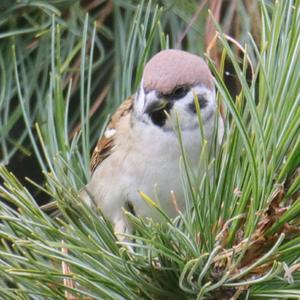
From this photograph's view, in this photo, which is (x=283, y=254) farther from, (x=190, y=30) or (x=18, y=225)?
(x=190, y=30)

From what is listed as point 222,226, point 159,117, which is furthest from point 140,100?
point 222,226

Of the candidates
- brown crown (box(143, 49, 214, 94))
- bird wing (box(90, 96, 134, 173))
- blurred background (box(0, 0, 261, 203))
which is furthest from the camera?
bird wing (box(90, 96, 134, 173))

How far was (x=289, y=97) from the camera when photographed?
45.6 inches

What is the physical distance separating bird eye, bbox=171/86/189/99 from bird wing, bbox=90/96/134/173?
21 centimetres

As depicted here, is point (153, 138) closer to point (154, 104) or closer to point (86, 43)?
point (154, 104)

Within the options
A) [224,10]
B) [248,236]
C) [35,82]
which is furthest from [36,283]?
[224,10]

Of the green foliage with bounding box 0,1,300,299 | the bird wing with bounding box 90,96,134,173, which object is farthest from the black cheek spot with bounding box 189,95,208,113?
the green foliage with bounding box 0,1,300,299

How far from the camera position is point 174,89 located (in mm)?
1649

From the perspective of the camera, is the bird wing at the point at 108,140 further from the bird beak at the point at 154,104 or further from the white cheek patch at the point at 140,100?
the bird beak at the point at 154,104

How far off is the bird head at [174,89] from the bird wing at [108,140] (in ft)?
0.46

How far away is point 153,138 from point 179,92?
5.0 inches

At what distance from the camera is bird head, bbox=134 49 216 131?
1629 mm

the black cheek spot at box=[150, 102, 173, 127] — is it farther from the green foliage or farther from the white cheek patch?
the green foliage

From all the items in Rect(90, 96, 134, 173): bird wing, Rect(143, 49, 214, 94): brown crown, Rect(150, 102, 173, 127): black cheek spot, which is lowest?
Rect(90, 96, 134, 173): bird wing
